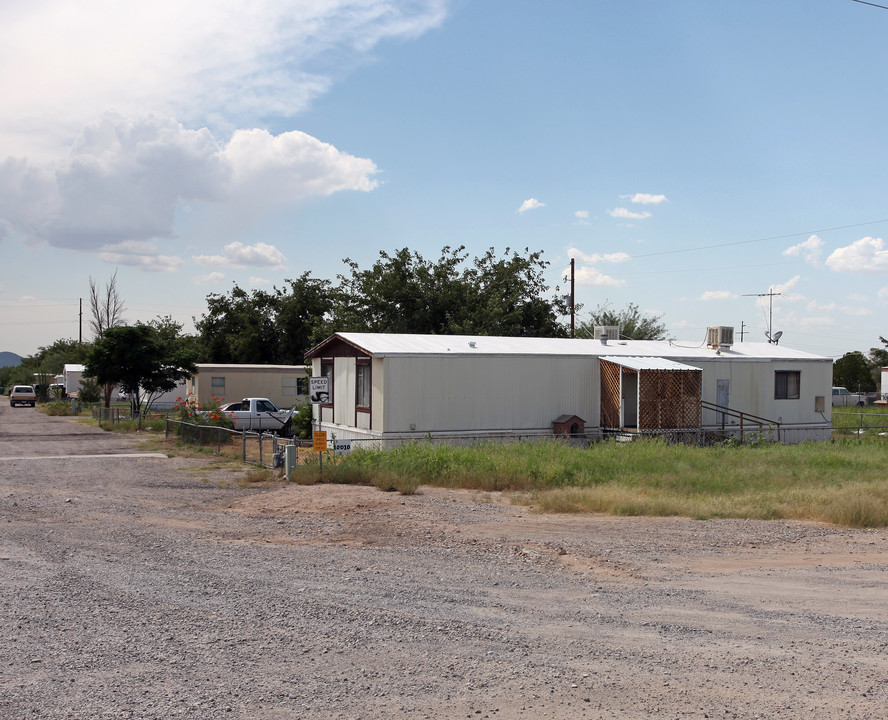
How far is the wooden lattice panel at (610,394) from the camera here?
74.9ft

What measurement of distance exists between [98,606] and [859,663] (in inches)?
245

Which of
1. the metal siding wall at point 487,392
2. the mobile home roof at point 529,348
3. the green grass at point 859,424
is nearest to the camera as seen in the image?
the metal siding wall at point 487,392

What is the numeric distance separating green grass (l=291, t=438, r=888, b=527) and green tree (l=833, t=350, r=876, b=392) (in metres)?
46.5

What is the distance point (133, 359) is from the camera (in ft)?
109

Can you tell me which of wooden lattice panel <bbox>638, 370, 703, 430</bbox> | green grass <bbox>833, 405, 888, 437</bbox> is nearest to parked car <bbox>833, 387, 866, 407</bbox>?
green grass <bbox>833, 405, 888, 437</bbox>

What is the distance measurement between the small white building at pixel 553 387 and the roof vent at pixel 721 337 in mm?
59

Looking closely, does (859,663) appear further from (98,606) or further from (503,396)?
(503,396)

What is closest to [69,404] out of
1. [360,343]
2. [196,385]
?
[196,385]

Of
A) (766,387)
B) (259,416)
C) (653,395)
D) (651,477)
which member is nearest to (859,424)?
(766,387)

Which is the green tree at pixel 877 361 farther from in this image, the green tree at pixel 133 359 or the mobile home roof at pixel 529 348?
the green tree at pixel 133 359

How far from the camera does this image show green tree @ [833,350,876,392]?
2405 inches

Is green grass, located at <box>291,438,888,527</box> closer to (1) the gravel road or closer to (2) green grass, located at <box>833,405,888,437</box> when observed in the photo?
(1) the gravel road

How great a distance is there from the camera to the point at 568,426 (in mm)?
22125

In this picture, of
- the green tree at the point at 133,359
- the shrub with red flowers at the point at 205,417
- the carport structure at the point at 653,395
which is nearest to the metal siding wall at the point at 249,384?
the green tree at the point at 133,359
